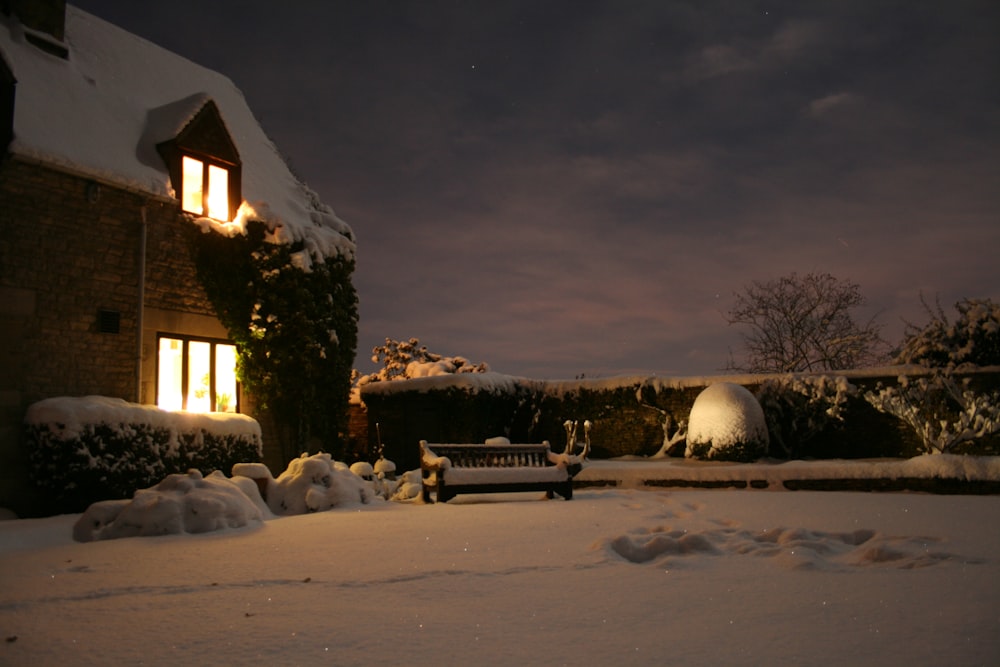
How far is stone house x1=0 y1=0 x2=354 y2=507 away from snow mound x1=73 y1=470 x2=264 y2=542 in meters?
3.49

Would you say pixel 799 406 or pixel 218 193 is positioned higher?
pixel 218 193

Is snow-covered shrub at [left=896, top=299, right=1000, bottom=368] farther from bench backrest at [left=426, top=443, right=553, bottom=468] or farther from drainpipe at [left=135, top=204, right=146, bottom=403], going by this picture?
drainpipe at [left=135, top=204, right=146, bottom=403]

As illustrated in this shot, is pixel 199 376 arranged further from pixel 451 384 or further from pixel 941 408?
pixel 941 408

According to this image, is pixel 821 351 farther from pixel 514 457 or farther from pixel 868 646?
pixel 868 646

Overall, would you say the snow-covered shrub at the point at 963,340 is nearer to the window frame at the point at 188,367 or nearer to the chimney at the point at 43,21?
the window frame at the point at 188,367

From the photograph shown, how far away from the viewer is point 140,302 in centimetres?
1170

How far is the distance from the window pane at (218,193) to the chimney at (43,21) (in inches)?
119

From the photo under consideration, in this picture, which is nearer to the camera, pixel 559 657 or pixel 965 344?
pixel 559 657

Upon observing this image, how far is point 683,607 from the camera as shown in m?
4.06

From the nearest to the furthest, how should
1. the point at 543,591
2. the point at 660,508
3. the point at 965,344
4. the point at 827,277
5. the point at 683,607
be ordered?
the point at 683,607, the point at 543,591, the point at 660,508, the point at 965,344, the point at 827,277

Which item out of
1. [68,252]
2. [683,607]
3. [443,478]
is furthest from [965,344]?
[68,252]

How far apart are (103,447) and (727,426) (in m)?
12.1

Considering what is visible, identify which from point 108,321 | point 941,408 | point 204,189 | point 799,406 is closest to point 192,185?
point 204,189

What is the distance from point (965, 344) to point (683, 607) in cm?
1510
